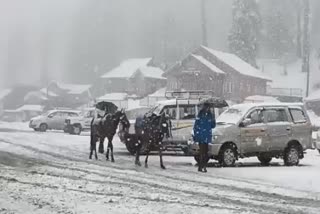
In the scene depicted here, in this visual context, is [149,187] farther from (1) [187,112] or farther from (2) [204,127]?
(1) [187,112]

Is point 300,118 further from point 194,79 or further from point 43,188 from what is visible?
point 194,79

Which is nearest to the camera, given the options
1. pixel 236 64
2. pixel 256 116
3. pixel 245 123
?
pixel 245 123

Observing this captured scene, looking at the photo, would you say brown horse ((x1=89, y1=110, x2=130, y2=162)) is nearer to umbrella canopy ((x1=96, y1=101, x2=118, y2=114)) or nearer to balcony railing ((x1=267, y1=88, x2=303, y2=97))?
umbrella canopy ((x1=96, y1=101, x2=118, y2=114))

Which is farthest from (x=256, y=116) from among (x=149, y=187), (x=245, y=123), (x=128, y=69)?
(x=128, y=69)

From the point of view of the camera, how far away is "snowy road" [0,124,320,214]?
9.80 metres

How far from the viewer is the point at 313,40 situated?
4614 inches

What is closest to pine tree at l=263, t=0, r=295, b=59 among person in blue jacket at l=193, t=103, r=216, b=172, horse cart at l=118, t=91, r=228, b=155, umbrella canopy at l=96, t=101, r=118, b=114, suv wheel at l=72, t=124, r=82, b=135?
suv wheel at l=72, t=124, r=82, b=135

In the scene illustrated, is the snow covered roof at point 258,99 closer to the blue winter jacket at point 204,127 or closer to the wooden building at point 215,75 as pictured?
the wooden building at point 215,75

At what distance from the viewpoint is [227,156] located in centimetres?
1820

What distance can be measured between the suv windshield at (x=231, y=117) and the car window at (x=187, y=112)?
2845mm

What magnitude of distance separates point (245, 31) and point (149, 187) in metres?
75.9

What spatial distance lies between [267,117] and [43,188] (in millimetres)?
9669

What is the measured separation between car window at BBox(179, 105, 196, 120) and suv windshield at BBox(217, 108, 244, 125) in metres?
2.84

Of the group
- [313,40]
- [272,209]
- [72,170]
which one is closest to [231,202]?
[272,209]
